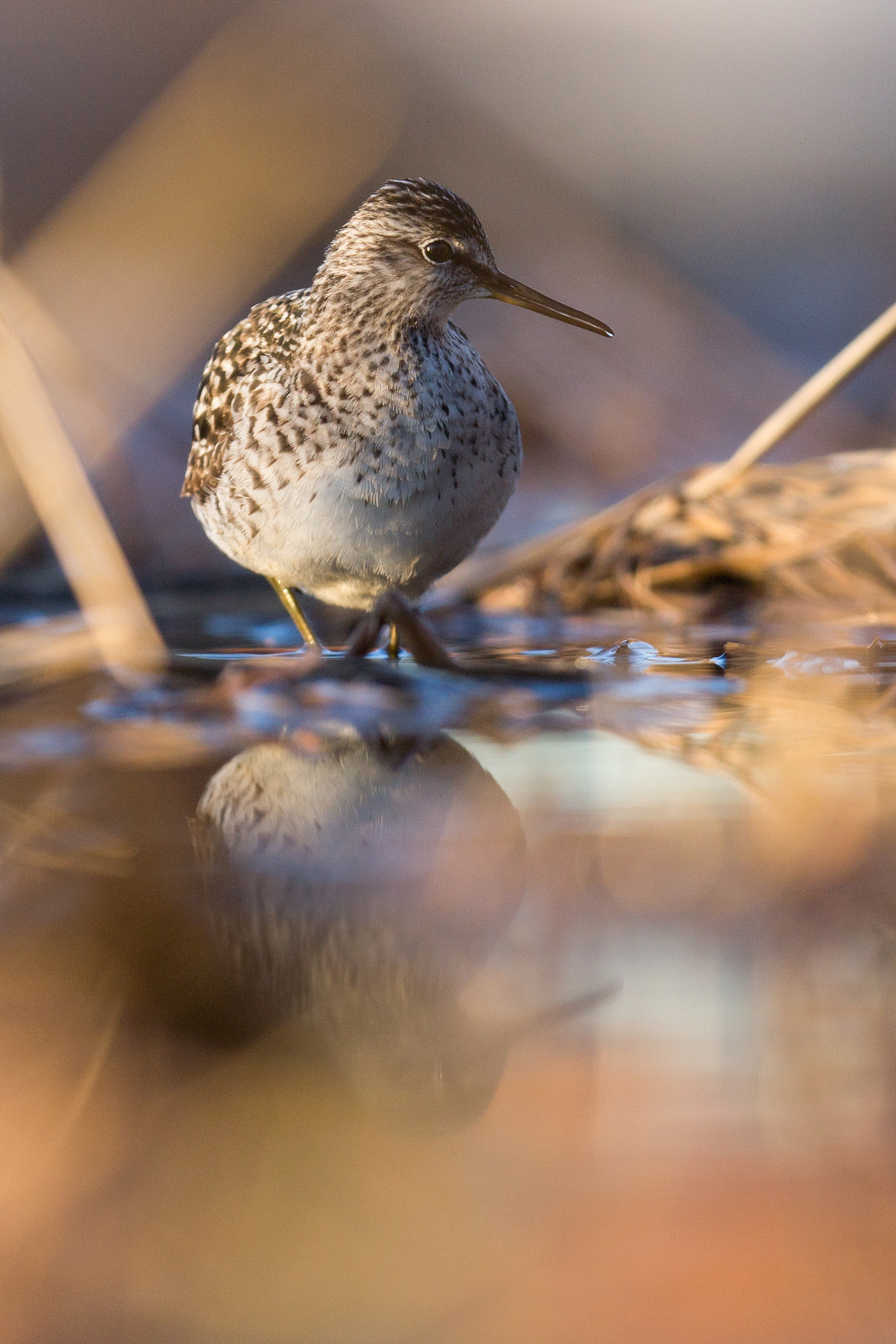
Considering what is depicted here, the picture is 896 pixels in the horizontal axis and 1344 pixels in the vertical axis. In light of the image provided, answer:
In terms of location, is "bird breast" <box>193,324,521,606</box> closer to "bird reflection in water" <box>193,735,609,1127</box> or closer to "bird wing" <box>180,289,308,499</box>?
"bird wing" <box>180,289,308,499</box>

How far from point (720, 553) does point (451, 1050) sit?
2890mm

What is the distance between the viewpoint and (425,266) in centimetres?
287

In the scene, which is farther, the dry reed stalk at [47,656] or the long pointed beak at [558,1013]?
the dry reed stalk at [47,656]

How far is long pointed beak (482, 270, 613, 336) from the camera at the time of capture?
2.91 m

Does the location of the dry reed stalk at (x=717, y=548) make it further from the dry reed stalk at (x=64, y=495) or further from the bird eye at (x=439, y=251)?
the dry reed stalk at (x=64, y=495)

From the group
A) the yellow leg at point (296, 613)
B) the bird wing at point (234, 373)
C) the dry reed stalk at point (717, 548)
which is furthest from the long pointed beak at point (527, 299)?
the yellow leg at point (296, 613)

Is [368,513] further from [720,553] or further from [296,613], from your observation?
[720,553]

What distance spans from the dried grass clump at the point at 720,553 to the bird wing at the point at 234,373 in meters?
0.98

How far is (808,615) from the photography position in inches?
124

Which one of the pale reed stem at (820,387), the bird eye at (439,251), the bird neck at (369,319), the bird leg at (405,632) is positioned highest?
the bird eye at (439,251)

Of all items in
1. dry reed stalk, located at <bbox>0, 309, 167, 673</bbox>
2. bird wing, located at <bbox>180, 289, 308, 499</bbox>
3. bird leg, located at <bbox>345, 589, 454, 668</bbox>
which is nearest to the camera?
bird leg, located at <bbox>345, 589, 454, 668</bbox>

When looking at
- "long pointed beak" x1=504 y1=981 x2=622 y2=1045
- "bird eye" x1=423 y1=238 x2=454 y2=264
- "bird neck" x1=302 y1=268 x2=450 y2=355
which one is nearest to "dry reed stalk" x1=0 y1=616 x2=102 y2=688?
"bird neck" x1=302 y1=268 x2=450 y2=355

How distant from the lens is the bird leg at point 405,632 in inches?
88.7

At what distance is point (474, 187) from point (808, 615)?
158 inches
